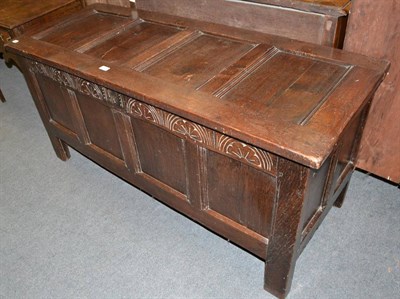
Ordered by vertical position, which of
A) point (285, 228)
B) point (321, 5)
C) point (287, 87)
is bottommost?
point (285, 228)

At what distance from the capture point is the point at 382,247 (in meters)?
1.56

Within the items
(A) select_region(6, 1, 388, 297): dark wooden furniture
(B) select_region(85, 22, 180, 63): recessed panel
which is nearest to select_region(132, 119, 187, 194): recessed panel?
(A) select_region(6, 1, 388, 297): dark wooden furniture

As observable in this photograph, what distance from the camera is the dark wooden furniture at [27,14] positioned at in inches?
79.0

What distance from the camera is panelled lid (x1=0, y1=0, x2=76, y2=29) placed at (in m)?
2.02

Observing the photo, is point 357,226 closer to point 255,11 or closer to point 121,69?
point 255,11

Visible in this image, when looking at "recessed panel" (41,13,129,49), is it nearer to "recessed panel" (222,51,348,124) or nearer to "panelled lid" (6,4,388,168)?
"panelled lid" (6,4,388,168)

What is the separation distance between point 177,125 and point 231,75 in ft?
0.84

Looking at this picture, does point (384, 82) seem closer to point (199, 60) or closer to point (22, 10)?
point (199, 60)

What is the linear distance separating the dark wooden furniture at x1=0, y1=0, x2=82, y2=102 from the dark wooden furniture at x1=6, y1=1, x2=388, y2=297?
0.41 metres

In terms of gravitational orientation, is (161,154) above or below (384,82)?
below

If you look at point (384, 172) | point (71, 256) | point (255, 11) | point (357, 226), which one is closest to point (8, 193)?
point (71, 256)

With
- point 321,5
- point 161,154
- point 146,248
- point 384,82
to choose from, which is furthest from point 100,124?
point 384,82

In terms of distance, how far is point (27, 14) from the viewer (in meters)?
2.09

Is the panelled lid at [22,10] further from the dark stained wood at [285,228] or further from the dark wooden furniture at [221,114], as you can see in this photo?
the dark stained wood at [285,228]
